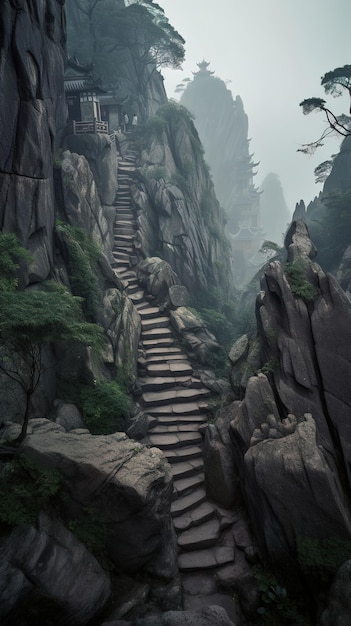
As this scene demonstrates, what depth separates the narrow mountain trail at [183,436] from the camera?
768 cm

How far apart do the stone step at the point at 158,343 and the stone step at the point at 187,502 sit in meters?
7.06

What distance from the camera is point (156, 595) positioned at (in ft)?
21.8

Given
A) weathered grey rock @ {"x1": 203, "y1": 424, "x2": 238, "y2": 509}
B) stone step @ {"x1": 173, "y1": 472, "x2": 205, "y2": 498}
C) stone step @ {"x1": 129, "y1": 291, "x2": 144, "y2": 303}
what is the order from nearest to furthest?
1. weathered grey rock @ {"x1": 203, "y1": 424, "x2": 238, "y2": 509}
2. stone step @ {"x1": 173, "y1": 472, "x2": 205, "y2": 498}
3. stone step @ {"x1": 129, "y1": 291, "x2": 144, "y2": 303}

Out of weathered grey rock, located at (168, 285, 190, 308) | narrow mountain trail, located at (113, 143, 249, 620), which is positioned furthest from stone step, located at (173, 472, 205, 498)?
weathered grey rock, located at (168, 285, 190, 308)

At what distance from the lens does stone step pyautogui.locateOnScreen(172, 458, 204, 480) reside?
10.1m

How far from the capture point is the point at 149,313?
16750mm

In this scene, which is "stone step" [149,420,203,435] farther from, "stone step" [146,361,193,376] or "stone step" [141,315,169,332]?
"stone step" [141,315,169,332]

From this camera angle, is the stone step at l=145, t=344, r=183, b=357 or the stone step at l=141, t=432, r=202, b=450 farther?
the stone step at l=145, t=344, r=183, b=357

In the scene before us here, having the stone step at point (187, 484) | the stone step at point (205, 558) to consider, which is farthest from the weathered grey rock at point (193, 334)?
the stone step at point (205, 558)

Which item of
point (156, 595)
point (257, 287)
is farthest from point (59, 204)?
point (257, 287)

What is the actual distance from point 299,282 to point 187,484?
24.8 feet

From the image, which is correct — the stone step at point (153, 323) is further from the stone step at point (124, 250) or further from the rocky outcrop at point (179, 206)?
the rocky outcrop at point (179, 206)

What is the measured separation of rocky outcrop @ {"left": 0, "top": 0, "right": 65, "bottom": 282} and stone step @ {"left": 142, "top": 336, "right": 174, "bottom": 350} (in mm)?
6023

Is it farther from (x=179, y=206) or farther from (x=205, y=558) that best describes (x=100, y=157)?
(x=205, y=558)
